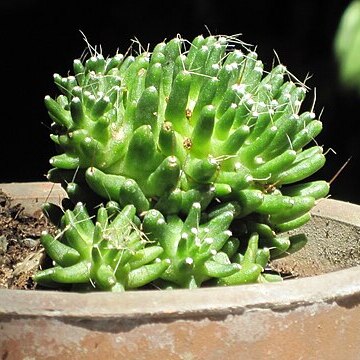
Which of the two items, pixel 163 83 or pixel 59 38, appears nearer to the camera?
pixel 163 83

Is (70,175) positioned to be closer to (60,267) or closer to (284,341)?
(60,267)

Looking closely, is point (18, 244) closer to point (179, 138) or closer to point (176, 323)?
point (179, 138)

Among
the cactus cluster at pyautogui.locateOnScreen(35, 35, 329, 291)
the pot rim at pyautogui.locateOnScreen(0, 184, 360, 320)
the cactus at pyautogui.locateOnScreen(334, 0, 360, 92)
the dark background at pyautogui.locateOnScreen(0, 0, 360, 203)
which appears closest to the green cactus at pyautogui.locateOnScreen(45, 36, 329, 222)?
the cactus cluster at pyautogui.locateOnScreen(35, 35, 329, 291)

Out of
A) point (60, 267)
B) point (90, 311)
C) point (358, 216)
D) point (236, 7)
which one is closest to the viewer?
point (90, 311)

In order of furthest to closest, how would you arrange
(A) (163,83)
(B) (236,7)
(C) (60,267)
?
(B) (236,7), (A) (163,83), (C) (60,267)

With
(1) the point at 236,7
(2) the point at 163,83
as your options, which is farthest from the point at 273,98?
(1) the point at 236,7

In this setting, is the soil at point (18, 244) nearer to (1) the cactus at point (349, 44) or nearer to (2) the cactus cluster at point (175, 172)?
(2) the cactus cluster at point (175, 172)
